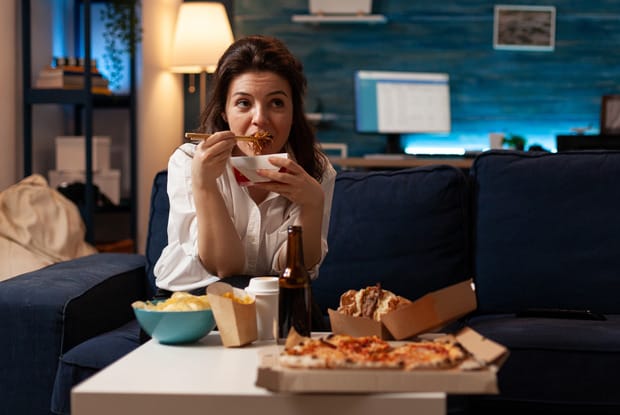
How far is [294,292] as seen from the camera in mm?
1414

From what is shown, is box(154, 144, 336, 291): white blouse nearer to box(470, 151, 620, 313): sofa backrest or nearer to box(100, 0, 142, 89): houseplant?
box(470, 151, 620, 313): sofa backrest

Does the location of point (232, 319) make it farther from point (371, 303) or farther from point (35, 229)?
point (35, 229)

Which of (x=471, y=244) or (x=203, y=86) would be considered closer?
(x=471, y=244)

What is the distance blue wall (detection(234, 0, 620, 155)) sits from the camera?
546 centimetres

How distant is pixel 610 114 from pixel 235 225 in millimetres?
3959

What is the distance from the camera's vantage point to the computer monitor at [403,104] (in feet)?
17.6

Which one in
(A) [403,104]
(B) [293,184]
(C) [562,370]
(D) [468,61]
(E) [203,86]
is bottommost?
(C) [562,370]

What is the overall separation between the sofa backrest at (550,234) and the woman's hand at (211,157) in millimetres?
956

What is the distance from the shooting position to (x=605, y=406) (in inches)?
74.5

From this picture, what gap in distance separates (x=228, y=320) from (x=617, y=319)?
3.95 ft

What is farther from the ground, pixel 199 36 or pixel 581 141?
pixel 199 36

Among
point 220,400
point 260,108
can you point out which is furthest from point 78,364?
point 220,400

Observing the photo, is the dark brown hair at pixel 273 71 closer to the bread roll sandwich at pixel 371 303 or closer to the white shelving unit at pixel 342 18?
the bread roll sandwich at pixel 371 303

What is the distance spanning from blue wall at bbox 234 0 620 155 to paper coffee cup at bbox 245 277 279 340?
13.5 feet
